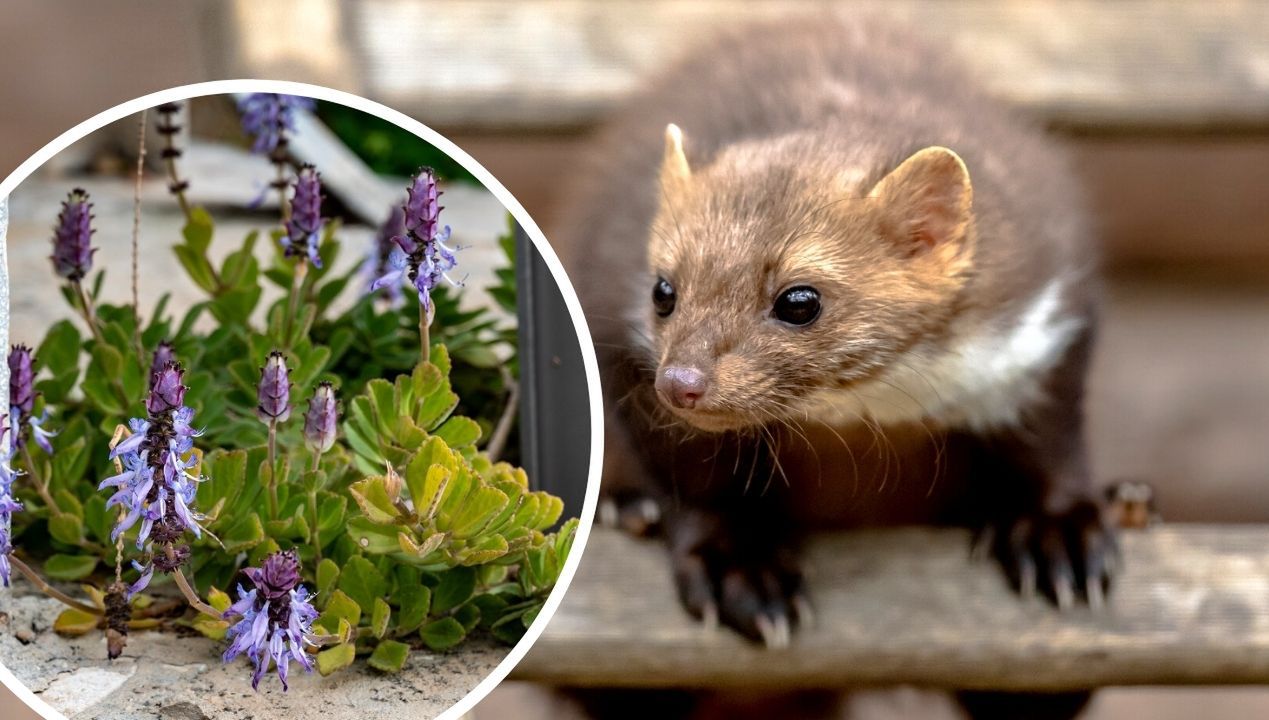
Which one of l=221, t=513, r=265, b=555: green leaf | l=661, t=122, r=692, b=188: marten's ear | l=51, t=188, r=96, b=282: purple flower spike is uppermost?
l=661, t=122, r=692, b=188: marten's ear

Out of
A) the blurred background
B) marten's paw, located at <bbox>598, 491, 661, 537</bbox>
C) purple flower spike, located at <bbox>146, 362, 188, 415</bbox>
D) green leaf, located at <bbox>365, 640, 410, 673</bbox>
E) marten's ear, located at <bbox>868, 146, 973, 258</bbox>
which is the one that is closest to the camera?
purple flower spike, located at <bbox>146, 362, 188, 415</bbox>

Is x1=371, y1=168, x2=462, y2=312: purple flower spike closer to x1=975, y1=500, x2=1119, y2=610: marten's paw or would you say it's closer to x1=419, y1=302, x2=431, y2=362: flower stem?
x1=419, y1=302, x2=431, y2=362: flower stem

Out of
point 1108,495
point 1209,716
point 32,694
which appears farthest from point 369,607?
point 1209,716

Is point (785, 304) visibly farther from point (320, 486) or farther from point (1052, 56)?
point (1052, 56)

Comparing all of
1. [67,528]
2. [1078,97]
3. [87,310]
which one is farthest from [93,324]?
[1078,97]

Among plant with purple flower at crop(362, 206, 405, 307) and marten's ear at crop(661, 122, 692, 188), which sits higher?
marten's ear at crop(661, 122, 692, 188)

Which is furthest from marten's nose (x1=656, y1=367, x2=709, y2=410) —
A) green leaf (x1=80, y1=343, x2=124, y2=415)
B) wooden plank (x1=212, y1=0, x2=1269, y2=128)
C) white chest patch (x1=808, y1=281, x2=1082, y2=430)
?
wooden plank (x1=212, y1=0, x2=1269, y2=128)

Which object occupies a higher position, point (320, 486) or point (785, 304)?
point (785, 304)
